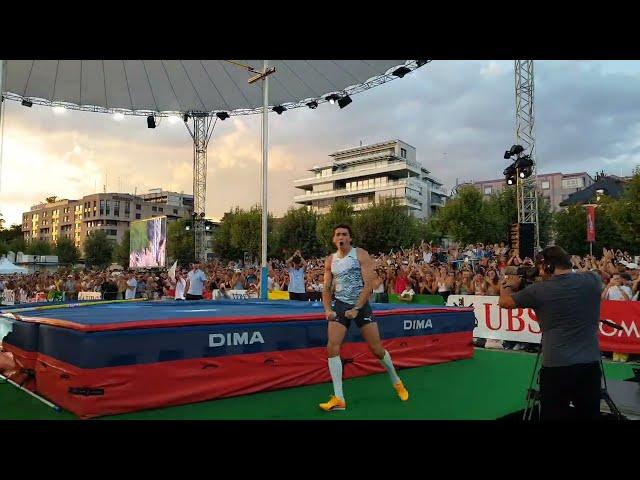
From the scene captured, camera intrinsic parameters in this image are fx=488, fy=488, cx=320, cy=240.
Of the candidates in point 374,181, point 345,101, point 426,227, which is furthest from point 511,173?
point 374,181

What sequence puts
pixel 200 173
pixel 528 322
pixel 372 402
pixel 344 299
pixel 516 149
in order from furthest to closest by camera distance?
pixel 200 173 → pixel 516 149 → pixel 528 322 → pixel 372 402 → pixel 344 299

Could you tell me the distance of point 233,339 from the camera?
620 centimetres

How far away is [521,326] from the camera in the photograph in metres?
10.6

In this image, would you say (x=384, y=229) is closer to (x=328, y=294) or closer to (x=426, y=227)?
(x=426, y=227)

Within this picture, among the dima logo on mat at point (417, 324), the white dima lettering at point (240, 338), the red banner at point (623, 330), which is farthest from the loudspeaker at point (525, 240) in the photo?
the white dima lettering at point (240, 338)

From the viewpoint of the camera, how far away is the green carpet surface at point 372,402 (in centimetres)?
535

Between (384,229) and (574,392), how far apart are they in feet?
152

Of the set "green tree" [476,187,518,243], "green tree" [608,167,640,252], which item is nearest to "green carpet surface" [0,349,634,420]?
"green tree" [608,167,640,252]

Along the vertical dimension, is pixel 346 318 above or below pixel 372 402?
above

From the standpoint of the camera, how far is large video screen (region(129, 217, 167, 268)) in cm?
2805

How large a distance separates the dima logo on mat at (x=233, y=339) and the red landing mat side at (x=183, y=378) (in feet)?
0.59

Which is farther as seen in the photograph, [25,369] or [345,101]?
[345,101]

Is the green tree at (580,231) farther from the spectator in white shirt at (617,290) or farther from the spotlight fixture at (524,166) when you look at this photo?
the spectator in white shirt at (617,290)
